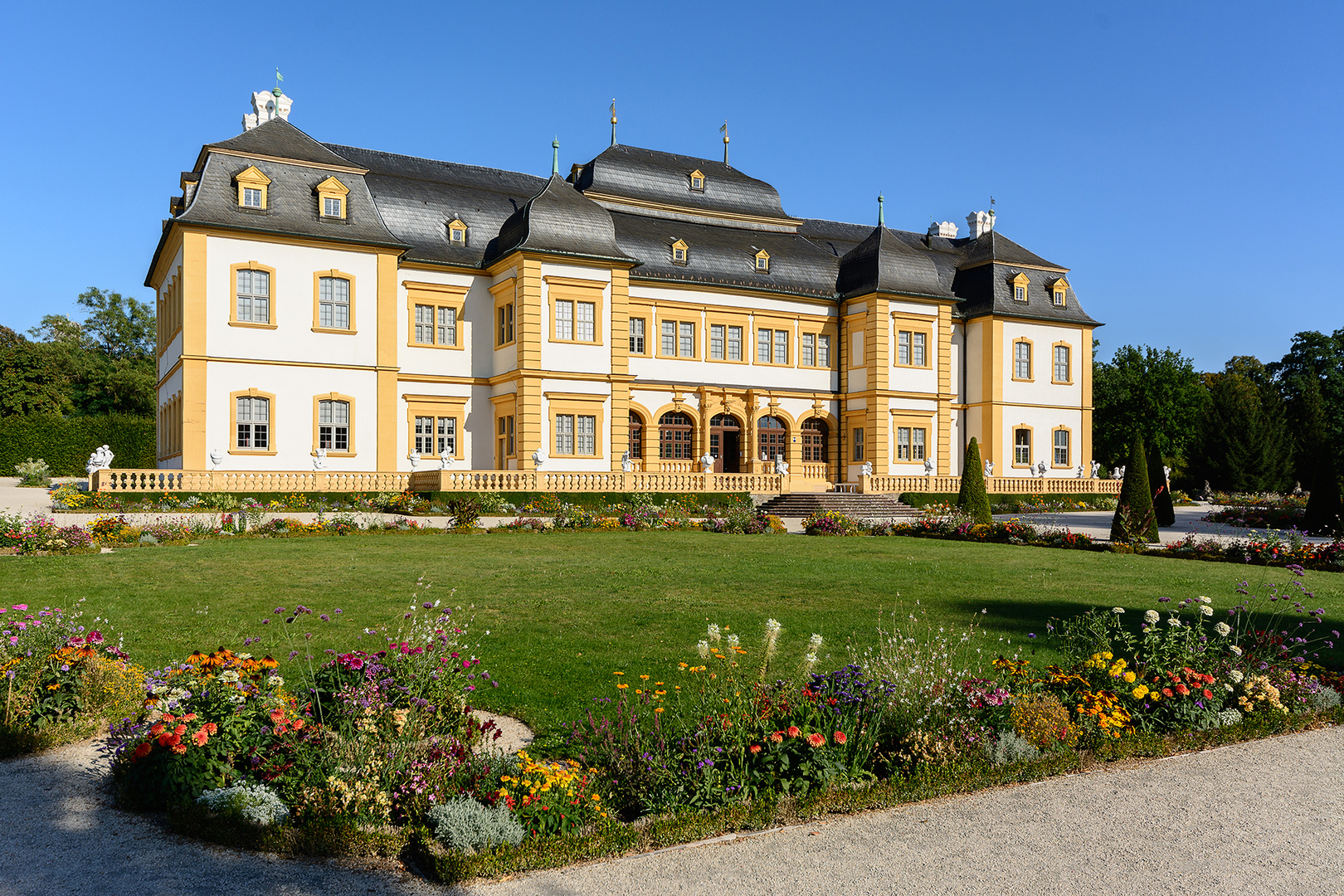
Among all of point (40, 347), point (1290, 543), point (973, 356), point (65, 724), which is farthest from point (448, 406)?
point (40, 347)

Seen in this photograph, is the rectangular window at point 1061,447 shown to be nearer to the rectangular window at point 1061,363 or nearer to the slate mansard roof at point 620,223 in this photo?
the rectangular window at point 1061,363

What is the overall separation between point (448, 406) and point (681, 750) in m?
28.1

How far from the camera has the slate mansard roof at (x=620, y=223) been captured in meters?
28.5

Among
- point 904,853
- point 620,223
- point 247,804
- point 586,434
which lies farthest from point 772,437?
Answer: point 247,804

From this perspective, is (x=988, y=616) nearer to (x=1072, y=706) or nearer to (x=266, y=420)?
(x=1072, y=706)

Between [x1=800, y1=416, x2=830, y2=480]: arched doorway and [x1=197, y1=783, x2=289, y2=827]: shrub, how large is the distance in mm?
33788

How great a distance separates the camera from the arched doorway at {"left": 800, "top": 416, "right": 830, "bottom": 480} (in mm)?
37938

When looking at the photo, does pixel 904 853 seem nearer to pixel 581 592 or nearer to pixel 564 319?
pixel 581 592

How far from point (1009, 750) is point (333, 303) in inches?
1059

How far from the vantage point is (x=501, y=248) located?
32.2 m

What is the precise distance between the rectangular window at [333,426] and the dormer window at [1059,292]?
29.0m

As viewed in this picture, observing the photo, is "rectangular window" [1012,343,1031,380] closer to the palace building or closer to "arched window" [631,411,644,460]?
the palace building

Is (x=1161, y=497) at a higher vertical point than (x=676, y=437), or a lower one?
lower

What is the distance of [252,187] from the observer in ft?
91.5
